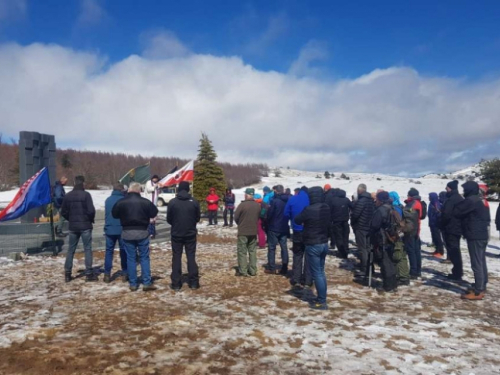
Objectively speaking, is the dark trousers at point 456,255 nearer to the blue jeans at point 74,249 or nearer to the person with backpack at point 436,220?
the person with backpack at point 436,220

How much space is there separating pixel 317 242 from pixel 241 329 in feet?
6.14

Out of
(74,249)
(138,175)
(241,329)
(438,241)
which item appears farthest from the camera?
(138,175)

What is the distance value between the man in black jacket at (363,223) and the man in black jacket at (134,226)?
15.5ft

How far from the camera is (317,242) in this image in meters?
5.71

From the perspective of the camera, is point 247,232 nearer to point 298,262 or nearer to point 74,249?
point 298,262

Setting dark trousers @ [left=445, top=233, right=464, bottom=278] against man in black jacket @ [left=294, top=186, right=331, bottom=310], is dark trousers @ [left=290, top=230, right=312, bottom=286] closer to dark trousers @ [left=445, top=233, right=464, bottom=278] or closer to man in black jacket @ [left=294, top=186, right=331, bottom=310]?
man in black jacket @ [left=294, top=186, right=331, bottom=310]

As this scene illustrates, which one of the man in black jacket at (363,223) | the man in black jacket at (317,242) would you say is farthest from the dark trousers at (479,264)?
the man in black jacket at (317,242)

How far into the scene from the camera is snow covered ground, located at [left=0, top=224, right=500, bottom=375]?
3.74 m

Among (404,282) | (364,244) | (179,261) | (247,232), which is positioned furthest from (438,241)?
(179,261)

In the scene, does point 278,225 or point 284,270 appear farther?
point 284,270

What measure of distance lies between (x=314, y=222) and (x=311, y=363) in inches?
94.2

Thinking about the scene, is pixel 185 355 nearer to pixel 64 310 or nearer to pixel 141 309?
pixel 141 309

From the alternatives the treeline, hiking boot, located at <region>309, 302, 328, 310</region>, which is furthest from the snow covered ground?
the treeline

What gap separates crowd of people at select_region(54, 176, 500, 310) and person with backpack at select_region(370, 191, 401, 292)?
0.02 metres
